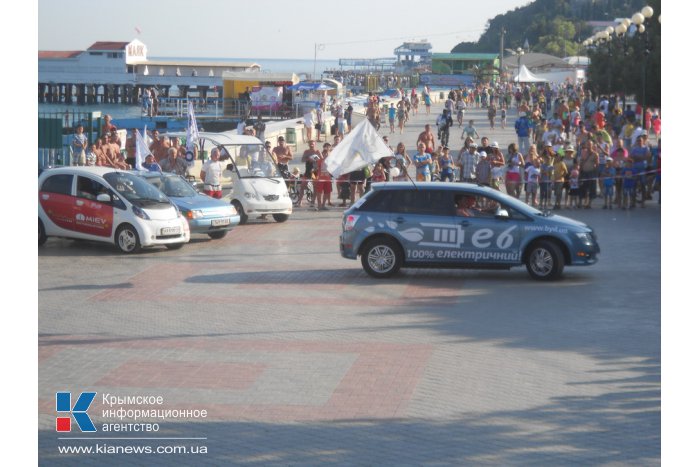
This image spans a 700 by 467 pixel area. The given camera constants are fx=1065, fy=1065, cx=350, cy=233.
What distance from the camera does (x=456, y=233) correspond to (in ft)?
60.0

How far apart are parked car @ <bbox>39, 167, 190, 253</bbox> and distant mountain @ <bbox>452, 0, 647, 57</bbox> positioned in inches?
2044

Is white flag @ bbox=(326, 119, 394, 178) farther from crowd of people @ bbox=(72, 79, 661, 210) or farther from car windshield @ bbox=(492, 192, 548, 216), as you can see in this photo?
car windshield @ bbox=(492, 192, 548, 216)

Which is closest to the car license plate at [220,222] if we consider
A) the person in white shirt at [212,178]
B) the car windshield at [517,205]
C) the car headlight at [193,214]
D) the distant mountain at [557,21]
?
the car headlight at [193,214]

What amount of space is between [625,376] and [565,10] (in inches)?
3856

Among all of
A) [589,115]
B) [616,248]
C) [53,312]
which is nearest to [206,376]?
[53,312]

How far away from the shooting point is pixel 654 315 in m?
15.6

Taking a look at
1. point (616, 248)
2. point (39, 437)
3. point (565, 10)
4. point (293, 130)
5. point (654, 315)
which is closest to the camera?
point (39, 437)

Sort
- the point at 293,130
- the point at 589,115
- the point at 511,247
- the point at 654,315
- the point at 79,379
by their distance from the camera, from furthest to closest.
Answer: the point at 589,115 → the point at 293,130 → the point at 511,247 → the point at 654,315 → the point at 79,379

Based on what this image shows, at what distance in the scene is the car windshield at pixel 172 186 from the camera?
23016 mm

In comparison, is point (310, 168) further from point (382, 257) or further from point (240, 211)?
point (382, 257)

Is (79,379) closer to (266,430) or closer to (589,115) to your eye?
(266,430)

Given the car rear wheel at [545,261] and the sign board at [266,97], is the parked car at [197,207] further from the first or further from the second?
the sign board at [266,97]

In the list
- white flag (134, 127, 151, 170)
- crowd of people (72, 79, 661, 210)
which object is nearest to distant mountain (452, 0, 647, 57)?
crowd of people (72, 79, 661, 210)

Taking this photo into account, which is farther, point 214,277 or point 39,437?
point 214,277
